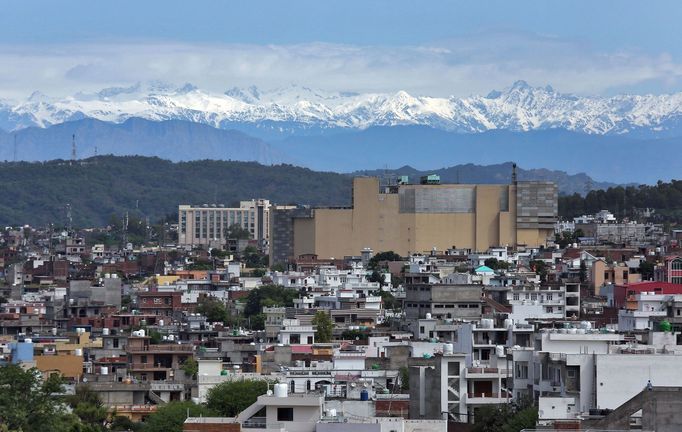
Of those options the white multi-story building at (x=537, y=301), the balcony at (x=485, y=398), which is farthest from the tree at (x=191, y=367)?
the balcony at (x=485, y=398)

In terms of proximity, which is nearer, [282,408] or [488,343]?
[282,408]

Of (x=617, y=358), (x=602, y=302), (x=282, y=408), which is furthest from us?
(x=602, y=302)

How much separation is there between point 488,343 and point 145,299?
5036cm

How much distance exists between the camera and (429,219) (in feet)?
502

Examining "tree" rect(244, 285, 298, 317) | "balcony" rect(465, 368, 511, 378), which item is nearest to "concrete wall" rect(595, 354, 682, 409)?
"balcony" rect(465, 368, 511, 378)

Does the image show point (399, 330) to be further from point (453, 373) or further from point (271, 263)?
point (271, 263)

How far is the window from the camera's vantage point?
36.3 metres

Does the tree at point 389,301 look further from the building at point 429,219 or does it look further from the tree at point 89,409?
the building at point 429,219

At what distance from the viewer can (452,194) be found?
156250 millimetres

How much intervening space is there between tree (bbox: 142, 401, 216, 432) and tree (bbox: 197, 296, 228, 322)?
157 ft

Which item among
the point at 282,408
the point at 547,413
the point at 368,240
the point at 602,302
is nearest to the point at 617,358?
the point at 547,413

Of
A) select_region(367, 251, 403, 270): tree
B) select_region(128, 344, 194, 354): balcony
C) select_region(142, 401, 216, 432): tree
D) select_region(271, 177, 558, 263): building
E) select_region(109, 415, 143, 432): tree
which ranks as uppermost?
select_region(271, 177, 558, 263): building

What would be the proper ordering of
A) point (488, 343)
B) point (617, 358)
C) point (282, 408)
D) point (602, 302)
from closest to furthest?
point (282, 408) < point (617, 358) < point (488, 343) < point (602, 302)

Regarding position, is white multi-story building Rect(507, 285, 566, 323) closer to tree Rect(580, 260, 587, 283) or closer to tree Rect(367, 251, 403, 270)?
tree Rect(580, 260, 587, 283)
